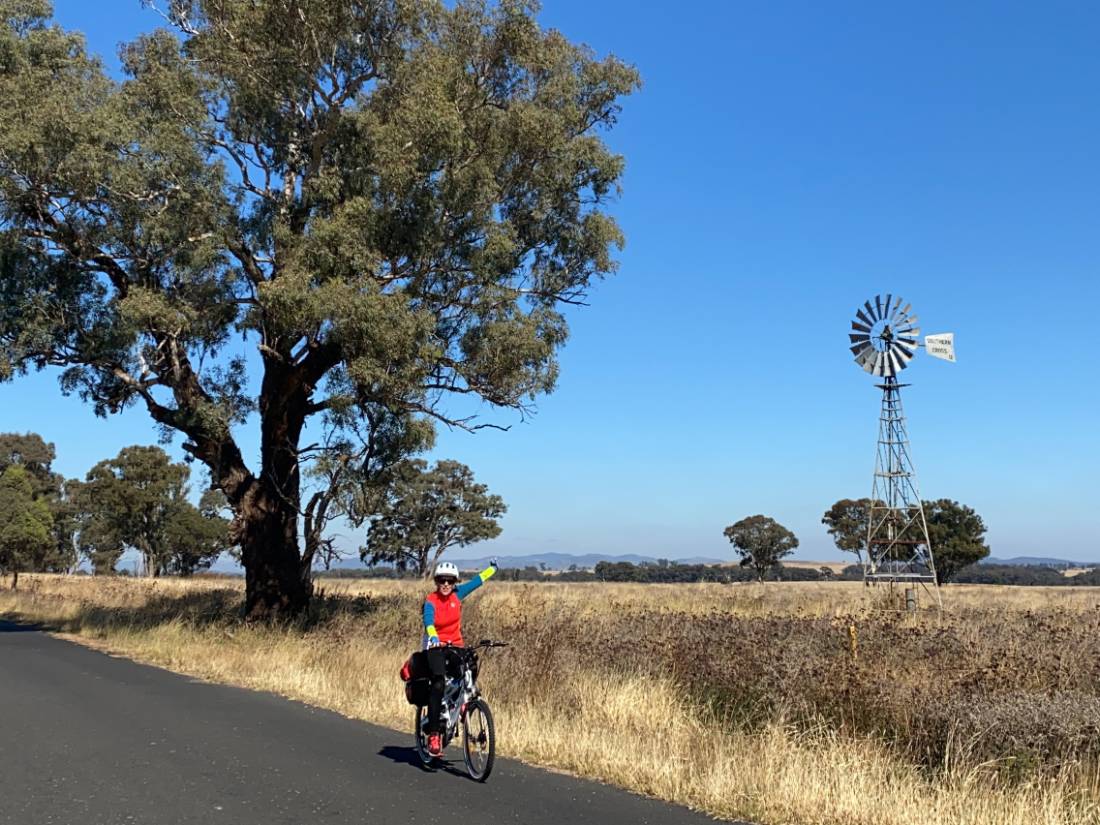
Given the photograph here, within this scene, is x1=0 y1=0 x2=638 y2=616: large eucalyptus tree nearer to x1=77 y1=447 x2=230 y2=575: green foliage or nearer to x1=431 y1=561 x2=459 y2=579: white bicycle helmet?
x1=431 y1=561 x2=459 y2=579: white bicycle helmet

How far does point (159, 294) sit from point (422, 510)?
5648 centimetres

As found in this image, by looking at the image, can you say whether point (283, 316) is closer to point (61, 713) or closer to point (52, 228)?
point (52, 228)

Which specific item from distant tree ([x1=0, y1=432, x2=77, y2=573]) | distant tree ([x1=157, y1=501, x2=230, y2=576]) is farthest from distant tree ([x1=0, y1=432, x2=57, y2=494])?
distant tree ([x1=157, y1=501, x2=230, y2=576])

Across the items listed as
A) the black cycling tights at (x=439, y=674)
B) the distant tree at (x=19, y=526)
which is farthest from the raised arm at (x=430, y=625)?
the distant tree at (x=19, y=526)

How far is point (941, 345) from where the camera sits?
37.8m

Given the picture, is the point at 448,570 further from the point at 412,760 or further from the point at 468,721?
the point at 412,760

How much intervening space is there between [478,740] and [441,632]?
1.15m

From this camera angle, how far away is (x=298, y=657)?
51.0ft

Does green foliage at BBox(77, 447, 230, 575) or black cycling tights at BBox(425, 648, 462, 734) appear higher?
A: green foliage at BBox(77, 447, 230, 575)

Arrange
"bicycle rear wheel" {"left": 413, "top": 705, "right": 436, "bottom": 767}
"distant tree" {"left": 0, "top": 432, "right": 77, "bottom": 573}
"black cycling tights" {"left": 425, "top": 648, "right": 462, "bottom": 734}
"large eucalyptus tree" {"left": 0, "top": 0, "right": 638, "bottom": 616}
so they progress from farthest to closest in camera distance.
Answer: "distant tree" {"left": 0, "top": 432, "right": 77, "bottom": 573} → "large eucalyptus tree" {"left": 0, "top": 0, "right": 638, "bottom": 616} → "bicycle rear wheel" {"left": 413, "top": 705, "right": 436, "bottom": 767} → "black cycling tights" {"left": 425, "top": 648, "right": 462, "bottom": 734}

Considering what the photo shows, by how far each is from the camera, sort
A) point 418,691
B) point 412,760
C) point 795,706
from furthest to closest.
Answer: point 795,706
point 412,760
point 418,691

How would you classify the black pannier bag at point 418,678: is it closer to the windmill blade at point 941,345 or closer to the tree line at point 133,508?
the windmill blade at point 941,345

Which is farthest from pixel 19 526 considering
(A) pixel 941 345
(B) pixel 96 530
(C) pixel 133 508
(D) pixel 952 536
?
(D) pixel 952 536

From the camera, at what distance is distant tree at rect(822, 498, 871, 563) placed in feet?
270
